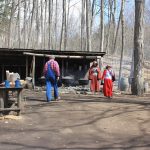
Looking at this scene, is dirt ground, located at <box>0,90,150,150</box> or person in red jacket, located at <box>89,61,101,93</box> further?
person in red jacket, located at <box>89,61,101,93</box>

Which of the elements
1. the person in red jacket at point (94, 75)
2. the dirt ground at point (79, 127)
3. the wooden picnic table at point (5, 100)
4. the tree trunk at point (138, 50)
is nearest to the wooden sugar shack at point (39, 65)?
the person in red jacket at point (94, 75)

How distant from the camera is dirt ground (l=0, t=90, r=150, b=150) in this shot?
315 inches

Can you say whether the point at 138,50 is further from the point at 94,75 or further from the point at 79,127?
the point at 79,127

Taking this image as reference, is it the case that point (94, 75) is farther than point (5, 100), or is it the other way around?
point (94, 75)

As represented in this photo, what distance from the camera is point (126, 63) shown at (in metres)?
50.8

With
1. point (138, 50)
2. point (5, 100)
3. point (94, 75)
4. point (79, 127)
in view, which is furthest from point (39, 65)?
point (79, 127)

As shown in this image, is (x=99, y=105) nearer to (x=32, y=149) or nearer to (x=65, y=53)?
(x=32, y=149)

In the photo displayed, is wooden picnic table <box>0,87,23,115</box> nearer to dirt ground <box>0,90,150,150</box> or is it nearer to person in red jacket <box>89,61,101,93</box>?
dirt ground <box>0,90,150,150</box>

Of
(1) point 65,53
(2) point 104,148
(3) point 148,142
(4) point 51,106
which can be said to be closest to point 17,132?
(2) point 104,148

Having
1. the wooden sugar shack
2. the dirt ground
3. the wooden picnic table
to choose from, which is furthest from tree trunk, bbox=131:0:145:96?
the wooden picnic table

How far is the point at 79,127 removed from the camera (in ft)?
31.6

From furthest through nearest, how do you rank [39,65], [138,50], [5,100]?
[39,65], [138,50], [5,100]

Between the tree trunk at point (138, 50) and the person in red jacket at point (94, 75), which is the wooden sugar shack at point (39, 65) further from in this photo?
the tree trunk at point (138, 50)

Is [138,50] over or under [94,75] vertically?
over
